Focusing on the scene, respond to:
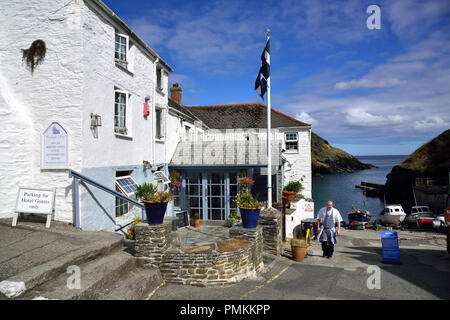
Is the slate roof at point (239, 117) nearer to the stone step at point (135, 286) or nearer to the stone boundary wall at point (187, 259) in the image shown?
the stone boundary wall at point (187, 259)

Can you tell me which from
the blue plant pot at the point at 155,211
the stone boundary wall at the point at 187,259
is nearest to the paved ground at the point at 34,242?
the stone boundary wall at the point at 187,259

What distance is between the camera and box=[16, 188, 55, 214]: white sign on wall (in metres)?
7.15

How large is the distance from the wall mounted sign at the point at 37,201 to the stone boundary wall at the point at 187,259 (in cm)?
261

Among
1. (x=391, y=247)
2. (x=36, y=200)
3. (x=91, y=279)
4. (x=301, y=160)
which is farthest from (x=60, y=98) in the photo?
(x=301, y=160)

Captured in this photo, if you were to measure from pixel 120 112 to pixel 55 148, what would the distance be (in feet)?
9.49

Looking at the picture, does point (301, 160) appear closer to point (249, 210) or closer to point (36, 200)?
point (249, 210)

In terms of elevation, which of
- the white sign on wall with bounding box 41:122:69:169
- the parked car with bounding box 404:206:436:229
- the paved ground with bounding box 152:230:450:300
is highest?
the white sign on wall with bounding box 41:122:69:169

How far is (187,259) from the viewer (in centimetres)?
644

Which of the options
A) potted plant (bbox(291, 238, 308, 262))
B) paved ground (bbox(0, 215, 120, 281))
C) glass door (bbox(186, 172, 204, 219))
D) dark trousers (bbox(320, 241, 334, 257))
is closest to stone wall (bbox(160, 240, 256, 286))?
paved ground (bbox(0, 215, 120, 281))

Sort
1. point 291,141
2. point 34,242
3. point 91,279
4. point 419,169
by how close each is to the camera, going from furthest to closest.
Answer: point 419,169 → point 291,141 → point 34,242 → point 91,279

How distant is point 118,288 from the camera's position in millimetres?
5379

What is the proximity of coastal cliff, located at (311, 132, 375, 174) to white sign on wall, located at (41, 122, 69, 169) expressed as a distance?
97634mm

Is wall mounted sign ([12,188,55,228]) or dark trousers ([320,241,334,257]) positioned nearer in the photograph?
wall mounted sign ([12,188,55,228])

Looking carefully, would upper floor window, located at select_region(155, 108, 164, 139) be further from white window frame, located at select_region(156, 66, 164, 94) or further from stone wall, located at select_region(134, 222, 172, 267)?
stone wall, located at select_region(134, 222, 172, 267)
